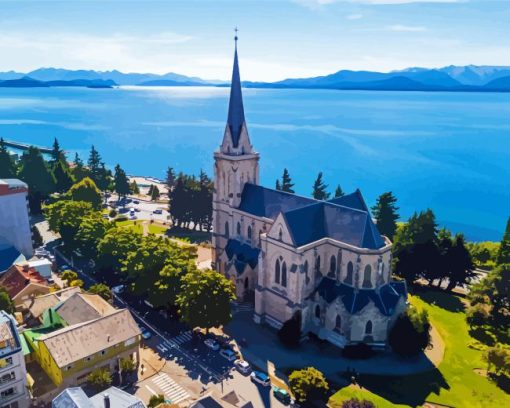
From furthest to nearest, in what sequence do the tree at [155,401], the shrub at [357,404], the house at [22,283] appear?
the house at [22,283], the tree at [155,401], the shrub at [357,404]

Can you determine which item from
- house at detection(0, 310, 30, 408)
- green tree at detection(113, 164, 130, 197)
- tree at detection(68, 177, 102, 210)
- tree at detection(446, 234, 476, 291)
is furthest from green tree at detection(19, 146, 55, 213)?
tree at detection(446, 234, 476, 291)

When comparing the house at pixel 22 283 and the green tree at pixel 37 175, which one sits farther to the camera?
the green tree at pixel 37 175

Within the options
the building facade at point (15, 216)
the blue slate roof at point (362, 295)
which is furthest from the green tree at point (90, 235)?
the blue slate roof at point (362, 295)

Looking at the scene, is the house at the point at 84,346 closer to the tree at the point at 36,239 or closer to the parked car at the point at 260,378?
the parked car at the point at 260,378

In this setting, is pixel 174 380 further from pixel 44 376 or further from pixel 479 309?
pixel 479 309

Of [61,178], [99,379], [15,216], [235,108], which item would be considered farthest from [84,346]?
[61,178]

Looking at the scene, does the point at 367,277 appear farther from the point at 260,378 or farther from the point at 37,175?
the point at 37,175
